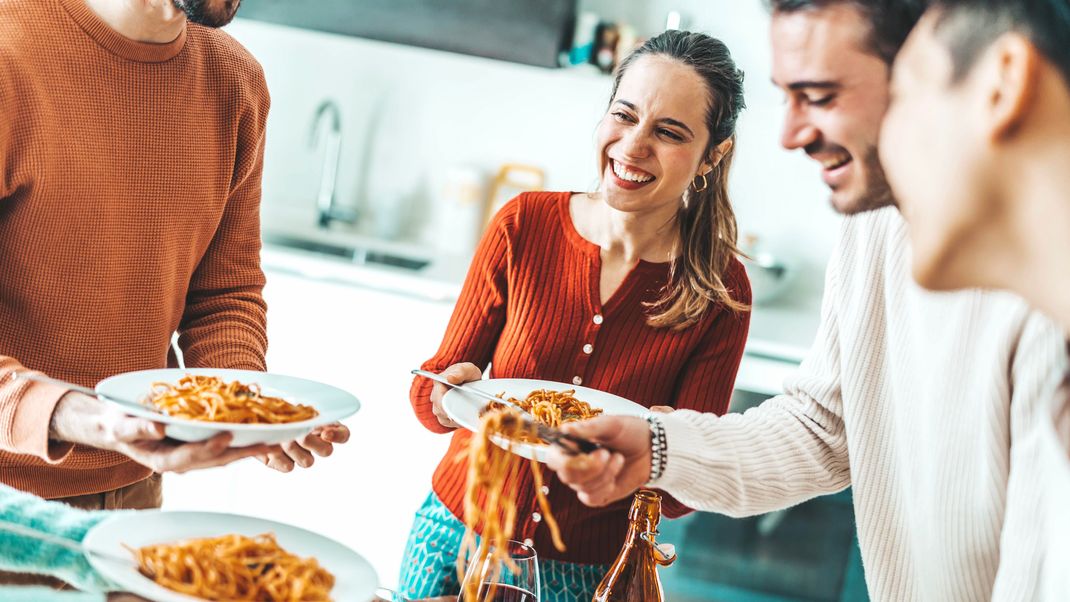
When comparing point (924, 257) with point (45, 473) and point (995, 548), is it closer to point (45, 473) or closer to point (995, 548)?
point (995, 548)

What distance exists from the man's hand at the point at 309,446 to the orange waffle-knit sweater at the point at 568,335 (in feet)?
1.11

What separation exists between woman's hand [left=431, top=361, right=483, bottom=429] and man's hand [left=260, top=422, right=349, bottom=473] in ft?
0.66

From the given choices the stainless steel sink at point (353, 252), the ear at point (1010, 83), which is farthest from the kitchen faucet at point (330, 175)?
the ear at point (1010, 83)

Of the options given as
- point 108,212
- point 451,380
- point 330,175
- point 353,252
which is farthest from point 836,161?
point 330,175

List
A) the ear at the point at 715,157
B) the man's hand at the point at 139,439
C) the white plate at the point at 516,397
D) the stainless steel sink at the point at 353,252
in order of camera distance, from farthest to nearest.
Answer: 1. the stainless steel sink at the point at 353,252
2. the ear at the point at 715,157
3. the white plate at the point at 516,397
4. the man's hand at the point at 139,439

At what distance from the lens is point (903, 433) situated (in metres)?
1.37

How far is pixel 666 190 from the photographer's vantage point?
188 centimetres

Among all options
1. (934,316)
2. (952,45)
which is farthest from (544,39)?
(952,45)

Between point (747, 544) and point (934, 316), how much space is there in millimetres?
2351

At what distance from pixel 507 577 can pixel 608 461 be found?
0.23 metres

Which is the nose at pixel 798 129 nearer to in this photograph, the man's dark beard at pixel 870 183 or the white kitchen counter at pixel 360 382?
the man's dark beard at pixel 870 183

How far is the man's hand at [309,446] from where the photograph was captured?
1.50 m

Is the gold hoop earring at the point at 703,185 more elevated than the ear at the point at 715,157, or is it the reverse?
the ear at the point at 715,157

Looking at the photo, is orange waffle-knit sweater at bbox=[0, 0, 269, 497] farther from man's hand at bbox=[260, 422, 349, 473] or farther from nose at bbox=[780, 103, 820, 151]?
nose at bbox=[780, 103, 820, 151]
